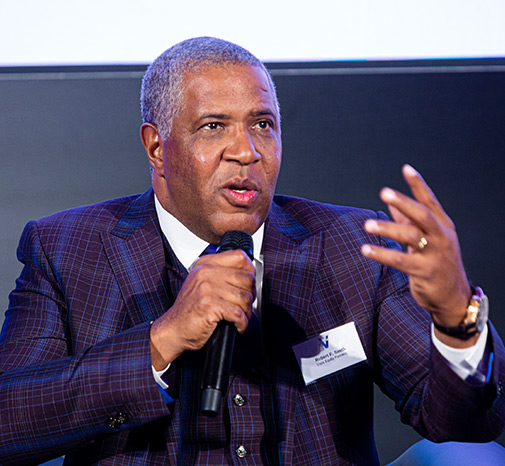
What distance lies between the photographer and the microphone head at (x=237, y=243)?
1.30 meters

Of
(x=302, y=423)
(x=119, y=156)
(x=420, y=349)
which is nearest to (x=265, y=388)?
(x=302, y=423)

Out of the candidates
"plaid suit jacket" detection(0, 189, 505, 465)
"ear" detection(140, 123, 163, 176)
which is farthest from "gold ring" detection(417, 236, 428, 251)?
"ear" detection(140, 123, 163, 176)

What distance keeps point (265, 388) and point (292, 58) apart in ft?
4.02

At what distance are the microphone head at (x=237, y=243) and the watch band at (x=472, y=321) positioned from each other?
374 millimetres

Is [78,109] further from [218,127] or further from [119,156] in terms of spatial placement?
[218,127]

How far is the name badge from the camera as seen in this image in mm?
1537

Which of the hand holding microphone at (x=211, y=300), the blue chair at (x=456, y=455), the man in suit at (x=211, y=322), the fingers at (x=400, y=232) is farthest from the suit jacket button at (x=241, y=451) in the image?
the fingers at (x=400, y=232)

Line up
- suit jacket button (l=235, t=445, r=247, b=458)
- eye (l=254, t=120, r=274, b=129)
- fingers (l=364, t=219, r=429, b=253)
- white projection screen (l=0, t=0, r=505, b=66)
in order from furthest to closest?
white projection screen (l=0, t=0, r=505, b=66) < eye (l=254, t=120, r=274, b=129) < suit jacket button (l=235, t=445, r=247, b=458) < fingers (l=364, t=219, r=429, b=253)

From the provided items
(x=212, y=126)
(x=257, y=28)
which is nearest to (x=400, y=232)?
(x=212, y=126)

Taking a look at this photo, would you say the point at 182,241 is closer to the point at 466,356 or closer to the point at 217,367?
the point at 217,367

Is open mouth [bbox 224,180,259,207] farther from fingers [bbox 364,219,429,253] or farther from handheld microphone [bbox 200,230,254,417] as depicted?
fingers [bbox 364,219,429,253]

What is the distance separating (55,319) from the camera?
154 cm

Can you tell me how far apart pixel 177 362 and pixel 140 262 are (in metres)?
0.26

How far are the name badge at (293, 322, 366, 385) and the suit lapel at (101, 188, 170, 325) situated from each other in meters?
0.34
